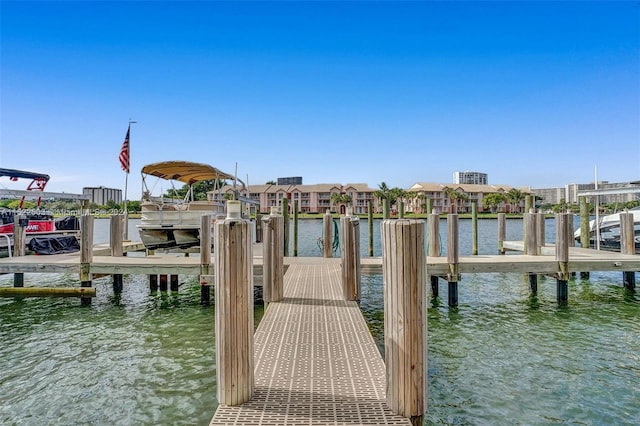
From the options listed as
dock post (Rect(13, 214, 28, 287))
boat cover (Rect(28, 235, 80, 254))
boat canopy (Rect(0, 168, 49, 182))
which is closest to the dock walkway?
dock post (Rect(13, 214, 28, 287))

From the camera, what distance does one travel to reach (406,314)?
341cm

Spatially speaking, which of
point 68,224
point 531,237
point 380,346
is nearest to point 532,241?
point 531,237

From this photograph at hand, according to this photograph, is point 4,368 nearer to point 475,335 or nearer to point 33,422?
point 33,422

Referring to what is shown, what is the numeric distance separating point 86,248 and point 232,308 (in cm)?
942

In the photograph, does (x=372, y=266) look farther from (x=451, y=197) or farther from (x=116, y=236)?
(x=451, y=197)

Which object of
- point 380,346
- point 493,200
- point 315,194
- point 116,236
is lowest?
point 380,346

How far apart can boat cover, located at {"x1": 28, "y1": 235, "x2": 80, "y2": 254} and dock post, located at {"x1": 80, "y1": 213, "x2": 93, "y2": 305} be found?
5724mm

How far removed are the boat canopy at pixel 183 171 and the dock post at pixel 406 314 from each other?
13.7m

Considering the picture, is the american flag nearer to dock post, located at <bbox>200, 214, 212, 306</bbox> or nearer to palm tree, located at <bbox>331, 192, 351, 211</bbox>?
dock post, located at <bbox>200, 214, 212, 306</bbox>

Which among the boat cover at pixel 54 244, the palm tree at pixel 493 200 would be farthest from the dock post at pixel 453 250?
the palm tree at pixel 493 200

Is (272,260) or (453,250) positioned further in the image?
(453,250)

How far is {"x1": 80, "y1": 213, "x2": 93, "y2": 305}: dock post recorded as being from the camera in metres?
10.9

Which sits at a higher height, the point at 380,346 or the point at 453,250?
the point at 453,250

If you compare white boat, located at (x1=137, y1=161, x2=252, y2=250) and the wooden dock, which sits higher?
white boat, located at (x1=137, y1=161, x2=252, y2=250)
